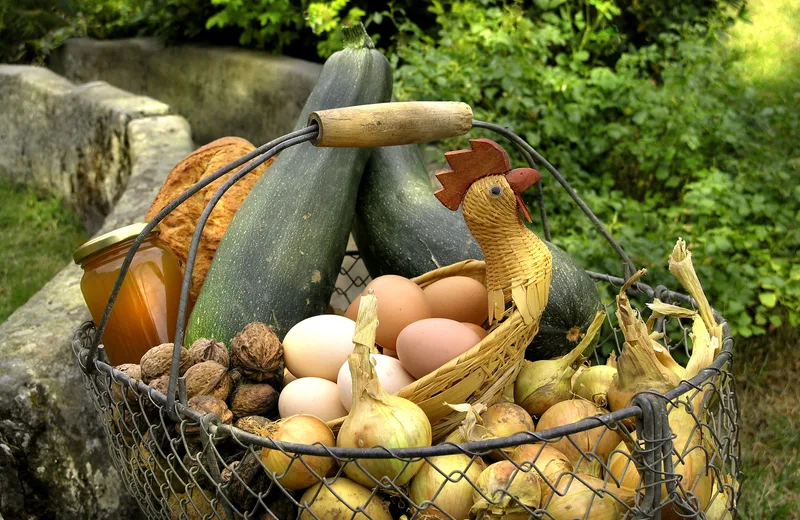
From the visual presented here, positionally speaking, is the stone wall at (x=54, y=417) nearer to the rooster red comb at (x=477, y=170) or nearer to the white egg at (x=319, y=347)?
the white egg at (x=319, y=347)

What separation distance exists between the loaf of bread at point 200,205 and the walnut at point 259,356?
0.47 metres

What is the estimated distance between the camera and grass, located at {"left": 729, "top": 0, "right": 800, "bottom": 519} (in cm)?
185

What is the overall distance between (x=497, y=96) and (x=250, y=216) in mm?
1630

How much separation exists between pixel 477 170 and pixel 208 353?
0.57 metres

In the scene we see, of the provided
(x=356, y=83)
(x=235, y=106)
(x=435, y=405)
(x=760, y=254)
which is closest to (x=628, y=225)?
(x=760, y=254)

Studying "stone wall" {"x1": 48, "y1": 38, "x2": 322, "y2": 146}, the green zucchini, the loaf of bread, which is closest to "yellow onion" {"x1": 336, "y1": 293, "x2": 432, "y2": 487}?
the green zucchini

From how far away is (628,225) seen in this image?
2529 millimetres

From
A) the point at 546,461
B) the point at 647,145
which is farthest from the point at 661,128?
the point at 546,461

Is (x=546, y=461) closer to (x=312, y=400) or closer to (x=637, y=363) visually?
(x=637, y=363)

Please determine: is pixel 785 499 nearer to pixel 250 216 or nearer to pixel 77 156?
pixel 250 216

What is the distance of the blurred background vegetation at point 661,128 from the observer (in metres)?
2.29

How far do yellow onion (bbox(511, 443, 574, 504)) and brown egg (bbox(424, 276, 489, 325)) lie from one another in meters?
0.36

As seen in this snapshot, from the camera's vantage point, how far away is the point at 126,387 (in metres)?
1.27

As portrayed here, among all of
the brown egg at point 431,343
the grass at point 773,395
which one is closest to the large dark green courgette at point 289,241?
the brown egg at point 431,343
